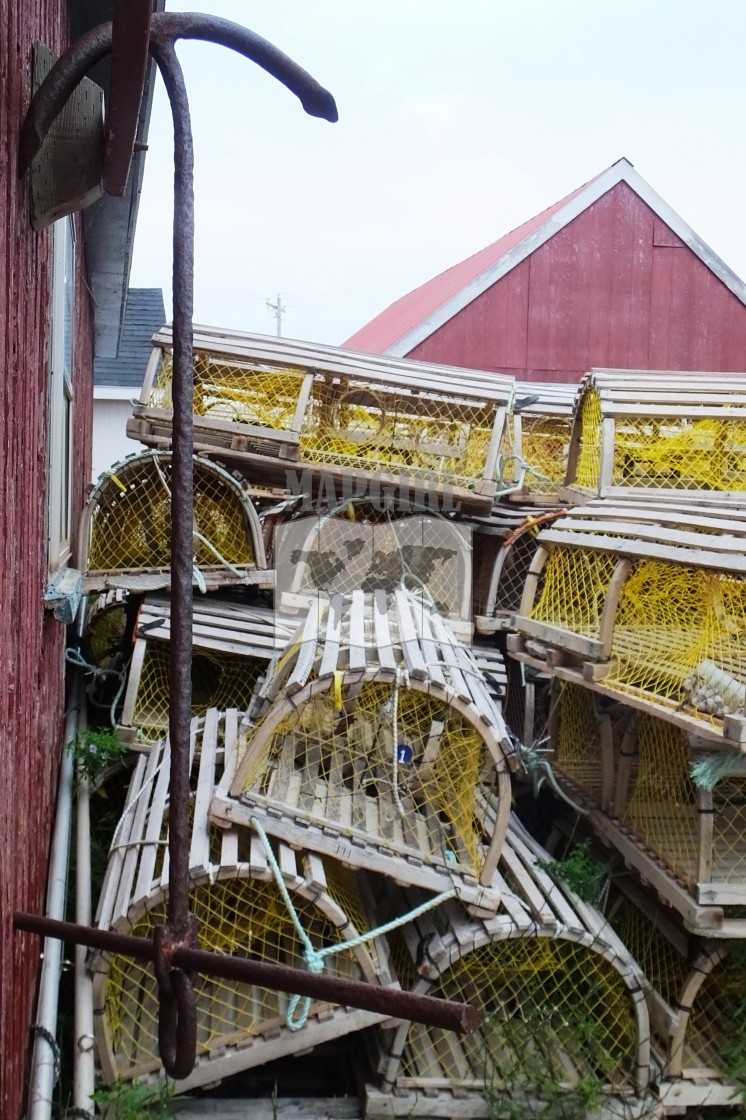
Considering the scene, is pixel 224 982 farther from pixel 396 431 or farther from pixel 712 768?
pixel 396 431

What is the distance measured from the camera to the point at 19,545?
1.71 m

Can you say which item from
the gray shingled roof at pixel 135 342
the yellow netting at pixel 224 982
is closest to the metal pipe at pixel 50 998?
the yellow netting at pixel 224 982

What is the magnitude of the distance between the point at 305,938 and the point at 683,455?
9.03ft

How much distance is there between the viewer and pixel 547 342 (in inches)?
364

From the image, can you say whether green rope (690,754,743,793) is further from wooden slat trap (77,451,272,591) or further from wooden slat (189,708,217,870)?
wooden slat trap (77,451,272,591)

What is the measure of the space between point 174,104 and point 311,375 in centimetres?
361

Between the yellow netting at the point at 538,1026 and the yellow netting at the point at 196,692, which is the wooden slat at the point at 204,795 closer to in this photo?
the yellow netting at the point at 196,692

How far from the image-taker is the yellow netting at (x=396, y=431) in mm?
4688

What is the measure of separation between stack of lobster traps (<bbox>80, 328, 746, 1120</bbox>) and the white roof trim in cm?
452

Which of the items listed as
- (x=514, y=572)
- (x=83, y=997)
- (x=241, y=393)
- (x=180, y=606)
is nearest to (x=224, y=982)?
(x=83, y=997)

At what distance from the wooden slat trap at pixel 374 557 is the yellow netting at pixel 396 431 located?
0.32 meters

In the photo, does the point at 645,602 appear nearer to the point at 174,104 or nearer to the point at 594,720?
the point at 594,720

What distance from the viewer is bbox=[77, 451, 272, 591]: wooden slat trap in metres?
4.31

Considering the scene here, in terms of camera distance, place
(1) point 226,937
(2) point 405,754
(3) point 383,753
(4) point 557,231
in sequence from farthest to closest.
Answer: (4) point 557,231
(3) point 383,753
(2) point 405,754
(1) point 226,937
